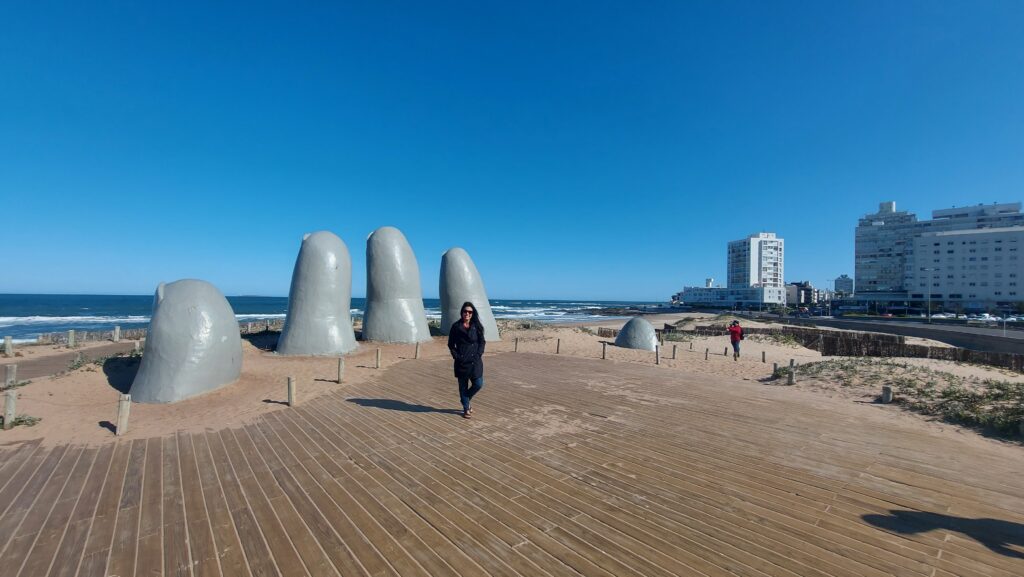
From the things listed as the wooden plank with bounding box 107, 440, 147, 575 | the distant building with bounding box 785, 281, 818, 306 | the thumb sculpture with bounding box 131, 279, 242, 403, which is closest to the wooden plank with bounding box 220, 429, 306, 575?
the wooden plank with bounding box 107, 440, 147, 575

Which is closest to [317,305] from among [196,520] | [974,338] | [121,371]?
[121,371]

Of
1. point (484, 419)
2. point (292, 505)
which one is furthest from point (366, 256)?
point (292, 505)

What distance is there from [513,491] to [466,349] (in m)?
2.36

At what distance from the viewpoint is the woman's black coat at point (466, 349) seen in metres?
5.84

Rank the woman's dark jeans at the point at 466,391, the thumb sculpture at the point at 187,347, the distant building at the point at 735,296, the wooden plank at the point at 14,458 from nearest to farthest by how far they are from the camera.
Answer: the wooden plank at the point at 14,458 < the woman's dark jeans at the point at 466,391 < the thumb sculpture at the point at 187,347 < the distant building at the point at 735,296

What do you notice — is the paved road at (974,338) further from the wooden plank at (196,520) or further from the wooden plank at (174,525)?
the wooden plank at (174,525)

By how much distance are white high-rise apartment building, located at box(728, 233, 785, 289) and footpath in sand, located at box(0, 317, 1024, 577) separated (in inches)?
4546

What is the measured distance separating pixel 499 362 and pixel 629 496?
8.43 m

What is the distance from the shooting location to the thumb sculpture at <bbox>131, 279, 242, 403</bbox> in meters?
8.07

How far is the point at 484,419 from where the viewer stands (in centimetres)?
622

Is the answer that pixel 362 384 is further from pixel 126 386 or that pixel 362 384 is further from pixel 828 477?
pixel 828 477

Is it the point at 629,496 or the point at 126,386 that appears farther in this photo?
the point at 126,386

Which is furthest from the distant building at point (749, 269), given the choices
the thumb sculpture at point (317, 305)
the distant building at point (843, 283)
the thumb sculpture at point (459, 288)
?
the thumb sculpture at point (317, 305)

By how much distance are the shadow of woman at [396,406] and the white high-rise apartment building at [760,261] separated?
116 meters
